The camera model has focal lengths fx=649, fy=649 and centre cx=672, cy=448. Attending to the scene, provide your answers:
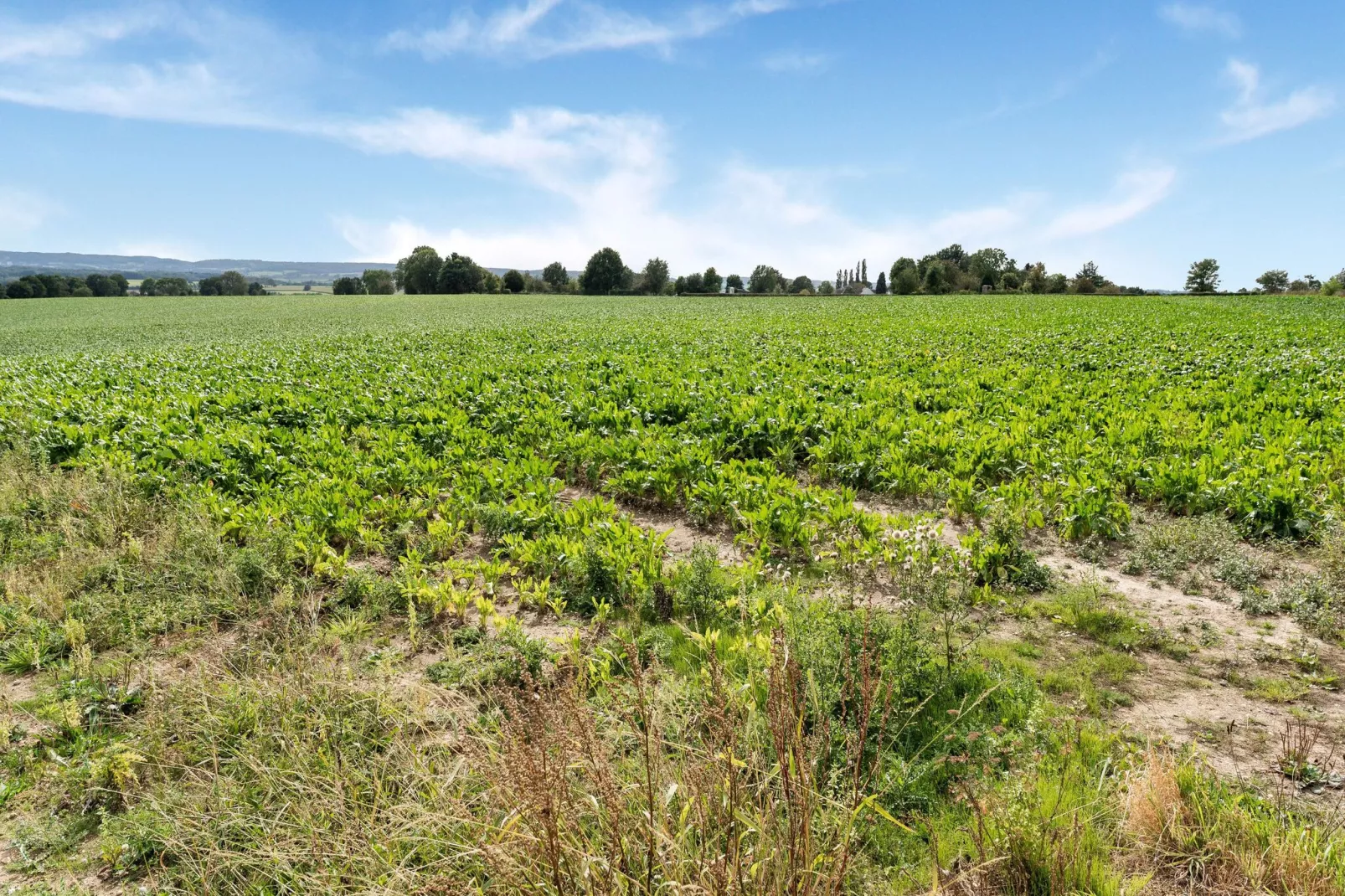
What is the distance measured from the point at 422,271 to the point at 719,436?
113570 mm

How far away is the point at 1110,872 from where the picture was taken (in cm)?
261

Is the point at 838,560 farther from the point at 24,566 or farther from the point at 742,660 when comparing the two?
the point at 24,566

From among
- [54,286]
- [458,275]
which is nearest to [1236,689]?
[458,275]

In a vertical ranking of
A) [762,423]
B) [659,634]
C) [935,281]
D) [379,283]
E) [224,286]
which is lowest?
[659,634]

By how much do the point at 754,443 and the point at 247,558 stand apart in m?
6.63

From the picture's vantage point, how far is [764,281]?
447 ft

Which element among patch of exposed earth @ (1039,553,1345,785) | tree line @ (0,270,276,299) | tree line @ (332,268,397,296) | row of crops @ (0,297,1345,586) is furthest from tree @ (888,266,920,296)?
tree line @ (0,270,276,299)

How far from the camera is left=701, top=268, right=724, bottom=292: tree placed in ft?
366

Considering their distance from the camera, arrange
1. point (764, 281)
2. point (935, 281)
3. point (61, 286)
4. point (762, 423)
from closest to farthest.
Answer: point (762, 423) < point (935, 281) < point (61, 286) < point (764, 281)

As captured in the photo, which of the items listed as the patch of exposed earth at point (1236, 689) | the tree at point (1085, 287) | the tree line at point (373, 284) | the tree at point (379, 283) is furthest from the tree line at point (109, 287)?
the patch of exposed earth at point (1236, 689)

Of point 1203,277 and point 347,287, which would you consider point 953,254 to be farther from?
point 347,287

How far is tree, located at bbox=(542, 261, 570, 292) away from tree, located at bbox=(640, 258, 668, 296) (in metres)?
14.9

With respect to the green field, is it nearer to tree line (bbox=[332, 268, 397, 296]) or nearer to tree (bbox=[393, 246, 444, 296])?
tree (bbox=[393, 246, 444, 296])

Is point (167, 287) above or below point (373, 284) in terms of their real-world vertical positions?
below
